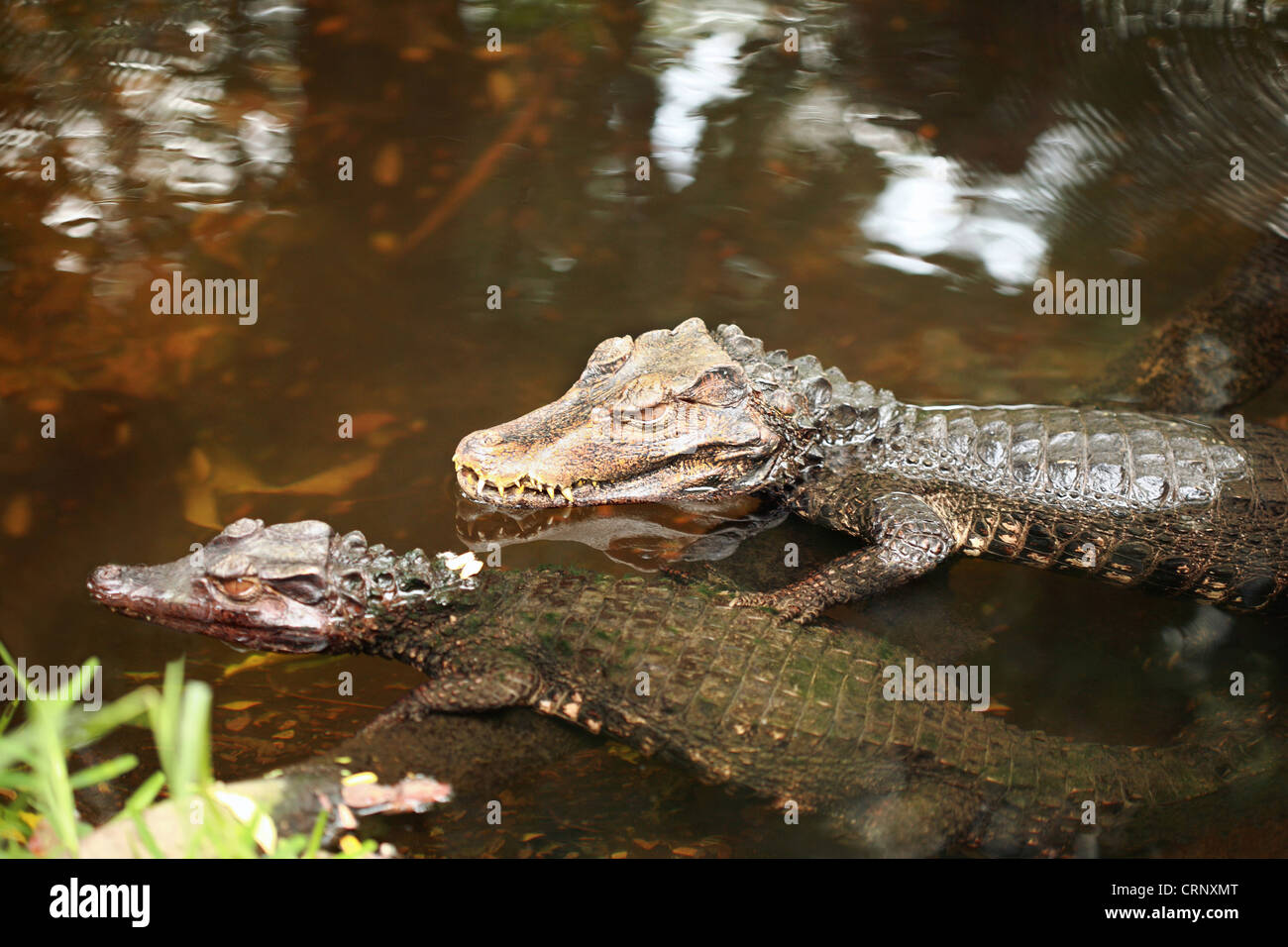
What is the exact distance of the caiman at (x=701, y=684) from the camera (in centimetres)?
339

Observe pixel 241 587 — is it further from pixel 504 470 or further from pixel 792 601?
pixel 792 601

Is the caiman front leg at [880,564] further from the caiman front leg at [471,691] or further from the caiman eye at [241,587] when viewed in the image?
the caiman eye at [241,587]

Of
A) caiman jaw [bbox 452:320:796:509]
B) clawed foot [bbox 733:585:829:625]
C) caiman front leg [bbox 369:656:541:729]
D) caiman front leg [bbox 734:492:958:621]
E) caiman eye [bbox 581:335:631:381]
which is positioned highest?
caiman eye [bbox 581:335:631:381]

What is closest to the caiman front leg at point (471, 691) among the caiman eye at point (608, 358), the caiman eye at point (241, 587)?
the caiman eye at point (241, 587)

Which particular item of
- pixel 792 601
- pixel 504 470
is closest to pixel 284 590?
pixel 504 470

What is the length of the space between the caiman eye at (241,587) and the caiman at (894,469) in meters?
1.12

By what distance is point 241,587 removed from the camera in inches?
142

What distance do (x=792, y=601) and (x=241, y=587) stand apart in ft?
7.50

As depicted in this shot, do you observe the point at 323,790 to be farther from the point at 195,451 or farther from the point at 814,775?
the point at 195,451

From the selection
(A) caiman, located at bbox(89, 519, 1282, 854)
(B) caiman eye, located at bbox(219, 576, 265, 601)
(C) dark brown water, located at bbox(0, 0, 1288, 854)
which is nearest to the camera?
(A) caiman, located at bbox(89, 519, 1282, 854)

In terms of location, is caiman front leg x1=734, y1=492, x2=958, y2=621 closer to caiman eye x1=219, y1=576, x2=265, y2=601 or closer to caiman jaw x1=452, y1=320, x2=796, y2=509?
caiman jaw x1=452, y1=320, x2=796, y2=509

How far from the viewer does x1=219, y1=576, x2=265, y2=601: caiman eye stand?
3.59m

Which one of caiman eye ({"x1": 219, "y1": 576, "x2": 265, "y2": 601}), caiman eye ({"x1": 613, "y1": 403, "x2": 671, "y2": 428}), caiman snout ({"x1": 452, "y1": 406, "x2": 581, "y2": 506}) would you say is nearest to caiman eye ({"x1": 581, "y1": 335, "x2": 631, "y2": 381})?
caiman eye ({"x1": 613, "y1": 403, "x2": 671, "y2": 428})
